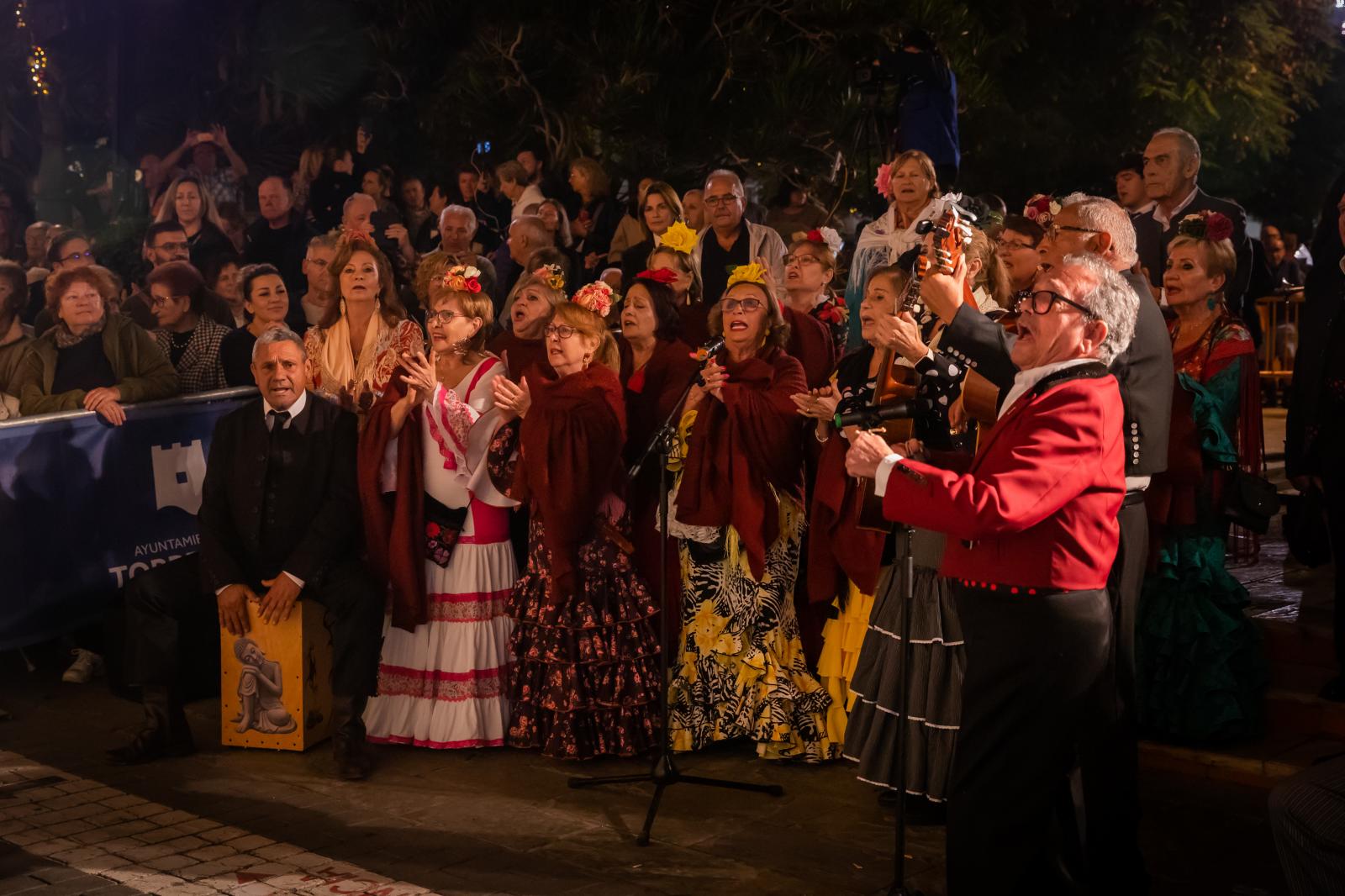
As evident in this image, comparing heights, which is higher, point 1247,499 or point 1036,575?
point 1247,499

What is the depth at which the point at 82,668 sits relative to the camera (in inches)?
298

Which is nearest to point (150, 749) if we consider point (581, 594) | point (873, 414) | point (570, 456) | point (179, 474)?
point (179, 474)

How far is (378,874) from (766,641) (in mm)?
1917

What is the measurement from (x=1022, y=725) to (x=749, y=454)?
228 centimetres

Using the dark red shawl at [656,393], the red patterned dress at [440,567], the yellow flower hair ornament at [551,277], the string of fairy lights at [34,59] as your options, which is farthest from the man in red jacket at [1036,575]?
the string of fairy lights at [34,59]

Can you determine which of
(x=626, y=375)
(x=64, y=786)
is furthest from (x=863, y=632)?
(x=64, y=786)

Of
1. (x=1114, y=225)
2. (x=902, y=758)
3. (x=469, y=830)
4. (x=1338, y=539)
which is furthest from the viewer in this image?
(x=1338, y=539)

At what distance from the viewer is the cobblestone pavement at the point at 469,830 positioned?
15.9 feet

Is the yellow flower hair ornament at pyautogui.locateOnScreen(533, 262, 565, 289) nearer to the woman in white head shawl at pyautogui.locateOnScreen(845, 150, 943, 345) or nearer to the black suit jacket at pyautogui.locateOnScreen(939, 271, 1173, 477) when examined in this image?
the woman in white head shawl at pyautogui.locateOnScreen(845, 150, 943, 345)

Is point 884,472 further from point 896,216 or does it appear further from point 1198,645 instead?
point 896,216

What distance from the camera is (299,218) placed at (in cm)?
1088

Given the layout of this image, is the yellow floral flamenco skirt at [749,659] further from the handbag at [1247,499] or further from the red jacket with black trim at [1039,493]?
the red jacket with black trim at [1039,493]

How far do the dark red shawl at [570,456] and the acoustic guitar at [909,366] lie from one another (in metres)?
1.22

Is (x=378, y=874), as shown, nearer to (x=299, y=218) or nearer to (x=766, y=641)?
(x=766, y=641)
